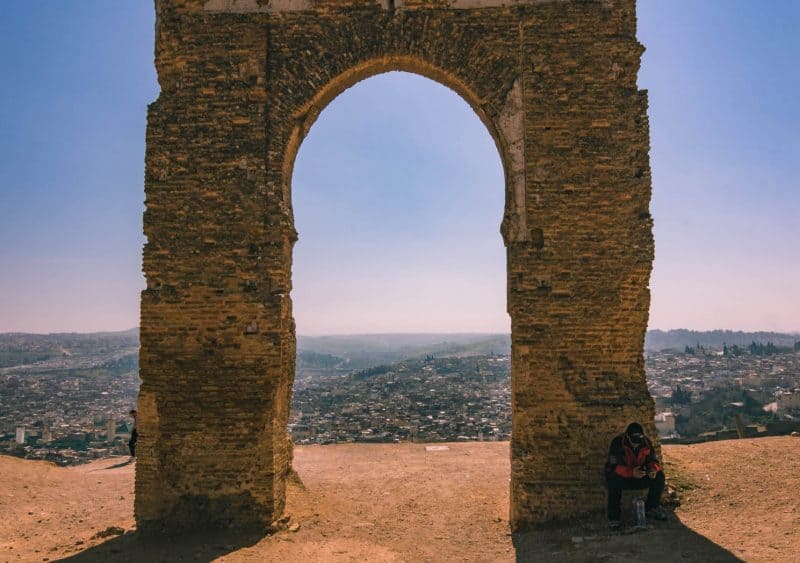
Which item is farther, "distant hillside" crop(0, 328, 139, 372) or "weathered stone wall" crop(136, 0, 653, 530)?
"distant hillside" crop(0, 328, 139, 372)

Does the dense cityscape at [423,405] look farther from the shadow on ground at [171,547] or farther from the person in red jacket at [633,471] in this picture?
the shadow on ground at [171,547]

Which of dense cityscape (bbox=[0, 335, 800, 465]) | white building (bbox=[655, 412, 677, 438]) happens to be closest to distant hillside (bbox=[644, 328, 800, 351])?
dense cityscape (bbox=[0, 335, 800, 465])

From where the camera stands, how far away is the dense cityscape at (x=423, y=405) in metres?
15.6

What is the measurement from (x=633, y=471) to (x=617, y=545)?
86cm

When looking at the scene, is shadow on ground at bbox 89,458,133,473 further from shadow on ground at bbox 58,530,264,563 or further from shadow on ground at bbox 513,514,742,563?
shadow on ground at bbox 513,514,742,563

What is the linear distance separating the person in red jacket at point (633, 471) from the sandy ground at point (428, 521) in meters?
0.26

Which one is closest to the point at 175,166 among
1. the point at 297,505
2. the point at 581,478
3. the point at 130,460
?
the point at 297,505

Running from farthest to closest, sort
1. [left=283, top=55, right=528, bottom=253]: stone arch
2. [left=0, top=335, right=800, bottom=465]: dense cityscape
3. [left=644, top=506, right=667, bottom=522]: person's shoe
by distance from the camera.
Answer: [left=0, top=335, right=800, bottom=465]: dense cityscape < [left=283, top=55, right=528, bottom=253]: stone arch < [left=644, top=506, right=667, bottom=522]: person's shoe

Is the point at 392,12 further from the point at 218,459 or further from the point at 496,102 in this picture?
the point at 218,459

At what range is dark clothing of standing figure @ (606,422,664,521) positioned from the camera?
5.74 m

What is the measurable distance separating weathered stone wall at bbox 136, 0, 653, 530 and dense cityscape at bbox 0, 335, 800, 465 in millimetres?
6551

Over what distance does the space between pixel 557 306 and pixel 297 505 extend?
4374 mm

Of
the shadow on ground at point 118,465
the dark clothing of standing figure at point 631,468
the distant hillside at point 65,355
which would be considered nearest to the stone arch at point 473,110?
the dark clothing of standing figure at point 631,468

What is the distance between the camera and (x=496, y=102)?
670 cm
